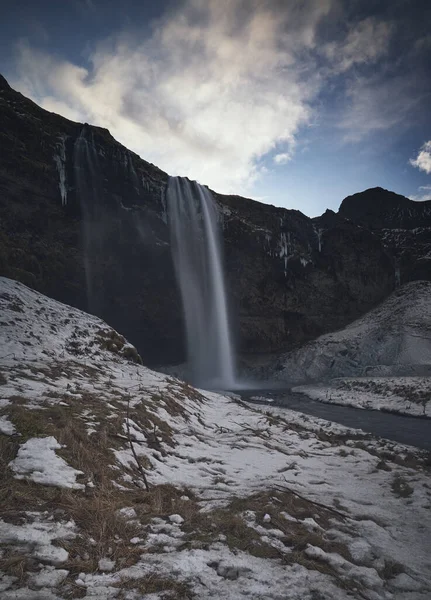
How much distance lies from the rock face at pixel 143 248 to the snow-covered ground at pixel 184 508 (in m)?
20.8

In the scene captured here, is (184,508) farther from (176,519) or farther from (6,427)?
(6,427)

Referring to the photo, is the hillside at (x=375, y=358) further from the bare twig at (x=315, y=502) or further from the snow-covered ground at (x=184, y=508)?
the bare twig at (x=315, y=502)

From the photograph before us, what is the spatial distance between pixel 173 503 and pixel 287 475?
2.71m

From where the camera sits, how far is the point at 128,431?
216 inches

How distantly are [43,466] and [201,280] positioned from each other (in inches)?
1350

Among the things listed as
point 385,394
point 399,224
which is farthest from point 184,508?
point 399,224

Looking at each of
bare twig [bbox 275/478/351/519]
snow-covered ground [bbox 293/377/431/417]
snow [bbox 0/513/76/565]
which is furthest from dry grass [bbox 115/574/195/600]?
snow-covered ground [bbox 293/377/431/417]

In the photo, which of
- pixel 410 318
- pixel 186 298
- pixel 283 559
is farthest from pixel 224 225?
pixel 283 559

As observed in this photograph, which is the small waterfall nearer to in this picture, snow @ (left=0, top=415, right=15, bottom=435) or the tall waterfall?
the tall waterfall

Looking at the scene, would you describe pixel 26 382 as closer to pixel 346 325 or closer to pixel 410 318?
pixel 410 318

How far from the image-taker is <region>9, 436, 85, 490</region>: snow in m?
3.32

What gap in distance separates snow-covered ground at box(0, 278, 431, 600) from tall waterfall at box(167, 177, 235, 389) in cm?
2847

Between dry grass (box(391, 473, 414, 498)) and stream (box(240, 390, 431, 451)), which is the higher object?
dry grass (box(391, 473, 414, 498))

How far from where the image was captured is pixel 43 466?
11.6ft
